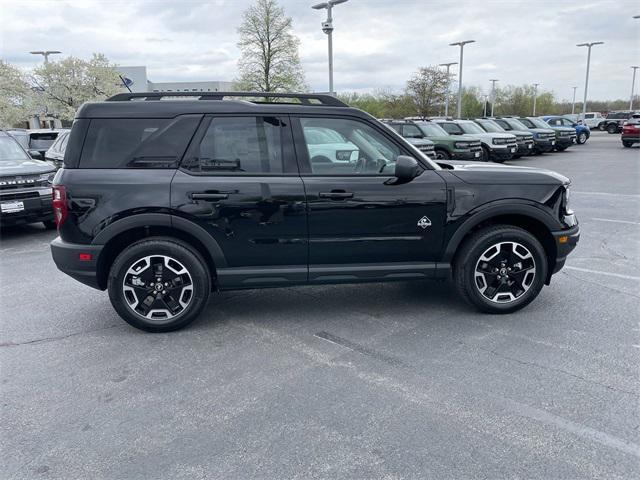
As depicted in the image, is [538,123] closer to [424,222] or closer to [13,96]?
[424,222]

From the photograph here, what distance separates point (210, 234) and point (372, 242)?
1.38 m

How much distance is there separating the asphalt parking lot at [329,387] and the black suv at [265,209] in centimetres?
42

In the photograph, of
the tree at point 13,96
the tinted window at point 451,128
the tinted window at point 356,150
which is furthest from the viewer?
the tree at point 13,96

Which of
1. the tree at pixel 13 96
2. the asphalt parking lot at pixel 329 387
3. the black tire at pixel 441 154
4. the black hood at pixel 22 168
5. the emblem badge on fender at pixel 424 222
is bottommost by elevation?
the asphalt parking lot at pixel 329 387

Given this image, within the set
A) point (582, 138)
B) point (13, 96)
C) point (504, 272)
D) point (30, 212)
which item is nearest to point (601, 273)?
point (504, 272)

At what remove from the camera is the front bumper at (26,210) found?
304 inches

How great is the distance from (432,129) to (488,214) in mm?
14688

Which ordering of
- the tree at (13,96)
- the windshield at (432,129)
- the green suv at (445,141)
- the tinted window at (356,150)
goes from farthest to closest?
the tree at (13,96)
the windshield at (432,129)
the green suv at (445,141)
the tinted window at (356,150)

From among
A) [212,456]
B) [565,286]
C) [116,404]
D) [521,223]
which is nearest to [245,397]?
[212,456]

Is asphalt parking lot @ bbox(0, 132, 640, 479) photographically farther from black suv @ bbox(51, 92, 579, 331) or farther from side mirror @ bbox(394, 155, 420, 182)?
side mirror @ bbox(394, 155, 420, 182)

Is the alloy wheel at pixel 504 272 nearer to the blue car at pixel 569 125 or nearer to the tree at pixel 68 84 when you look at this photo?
the blue car at pixel 569 125

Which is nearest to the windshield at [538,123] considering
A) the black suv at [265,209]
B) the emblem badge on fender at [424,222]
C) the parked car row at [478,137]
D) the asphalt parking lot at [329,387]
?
the parked car row at [478,137]

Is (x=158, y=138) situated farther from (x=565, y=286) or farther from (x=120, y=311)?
(x=565, y=286)

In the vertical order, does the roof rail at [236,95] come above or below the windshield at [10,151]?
above
